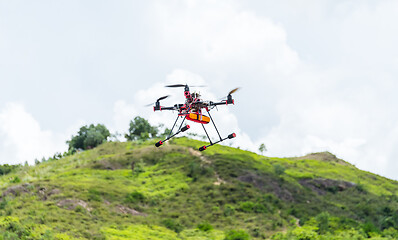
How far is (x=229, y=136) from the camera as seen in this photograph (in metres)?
28.3

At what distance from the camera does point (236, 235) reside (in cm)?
4628

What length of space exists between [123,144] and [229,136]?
199ft

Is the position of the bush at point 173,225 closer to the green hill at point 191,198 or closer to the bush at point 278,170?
the green hill at point 191,198

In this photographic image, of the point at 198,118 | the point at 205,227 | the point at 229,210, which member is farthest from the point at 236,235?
the point at 198,118

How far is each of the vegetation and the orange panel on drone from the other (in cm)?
1789

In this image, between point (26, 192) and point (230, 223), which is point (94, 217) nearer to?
point (26, 192)

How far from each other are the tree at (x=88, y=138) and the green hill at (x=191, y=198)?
1334cm

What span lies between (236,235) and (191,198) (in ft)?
45.3

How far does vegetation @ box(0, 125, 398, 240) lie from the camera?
152 feet

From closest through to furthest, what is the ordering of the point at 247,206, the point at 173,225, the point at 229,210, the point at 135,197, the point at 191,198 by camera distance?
the point at 173,225 < the point at 229,210 < the point at 247,206 < the point at 135,197 < the point at 191,198

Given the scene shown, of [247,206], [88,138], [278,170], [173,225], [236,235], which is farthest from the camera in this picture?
[88,138]

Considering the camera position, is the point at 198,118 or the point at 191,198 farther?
the point at 191,198

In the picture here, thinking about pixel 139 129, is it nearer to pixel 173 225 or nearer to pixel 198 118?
pixel 173 225

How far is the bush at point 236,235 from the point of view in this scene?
46.1 metres
